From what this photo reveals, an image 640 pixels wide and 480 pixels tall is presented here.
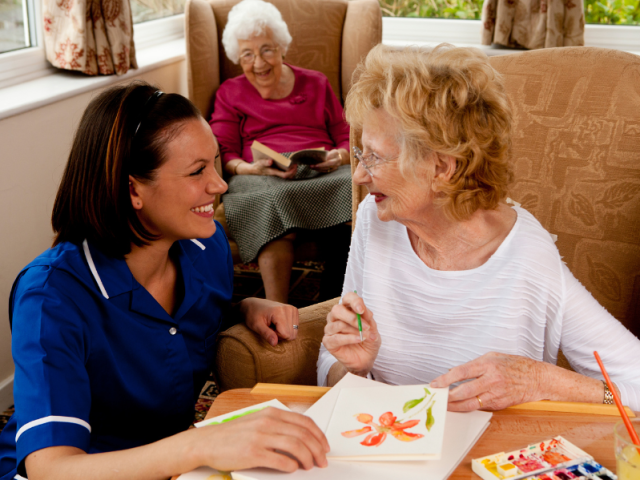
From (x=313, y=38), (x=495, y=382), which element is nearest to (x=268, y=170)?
(x=313, y=38)

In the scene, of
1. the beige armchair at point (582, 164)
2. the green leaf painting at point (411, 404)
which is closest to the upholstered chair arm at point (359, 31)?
the beige armchair at point (582, 164)

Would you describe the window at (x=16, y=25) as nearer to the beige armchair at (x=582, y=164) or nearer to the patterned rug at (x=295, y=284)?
the patterned rug at (x=295, y=284)

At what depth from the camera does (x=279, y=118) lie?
3051mm

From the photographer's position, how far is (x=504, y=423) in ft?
3.10

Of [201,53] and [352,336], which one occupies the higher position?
[201,53]

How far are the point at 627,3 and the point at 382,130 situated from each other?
10.8ft

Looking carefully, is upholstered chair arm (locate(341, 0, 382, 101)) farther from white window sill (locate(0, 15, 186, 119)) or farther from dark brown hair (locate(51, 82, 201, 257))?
dark brown hair (locate(51, 82, 201, 257))

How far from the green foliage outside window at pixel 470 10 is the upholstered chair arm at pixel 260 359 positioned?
3247mm

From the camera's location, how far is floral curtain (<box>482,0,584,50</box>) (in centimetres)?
344

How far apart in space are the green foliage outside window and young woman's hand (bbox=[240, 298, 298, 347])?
10.7ft

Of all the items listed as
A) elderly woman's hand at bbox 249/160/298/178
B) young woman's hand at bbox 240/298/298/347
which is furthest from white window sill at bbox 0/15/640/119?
young woman's hand at bbox 240/298/298/347

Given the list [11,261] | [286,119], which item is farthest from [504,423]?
[286,119]

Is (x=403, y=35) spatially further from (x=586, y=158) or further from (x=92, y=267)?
(x=92, y=267)

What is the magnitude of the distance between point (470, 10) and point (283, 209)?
7.65ft
